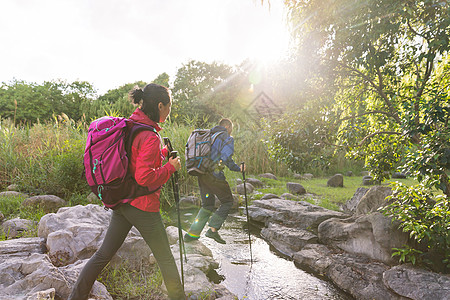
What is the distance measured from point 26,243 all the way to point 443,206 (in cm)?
533

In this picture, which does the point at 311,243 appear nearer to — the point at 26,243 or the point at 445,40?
the point at 445,40

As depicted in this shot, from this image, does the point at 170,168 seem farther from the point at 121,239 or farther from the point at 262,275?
the point at 262,275

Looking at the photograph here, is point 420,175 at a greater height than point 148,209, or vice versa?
point 420,175

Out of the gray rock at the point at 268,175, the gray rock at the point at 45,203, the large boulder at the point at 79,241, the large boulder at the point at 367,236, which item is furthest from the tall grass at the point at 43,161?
the gray rock at the point at 268,175

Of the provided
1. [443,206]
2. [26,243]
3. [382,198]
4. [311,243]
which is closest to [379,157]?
[382,198]

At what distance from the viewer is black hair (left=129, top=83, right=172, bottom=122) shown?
2137 millimetres

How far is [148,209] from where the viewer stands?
206cm

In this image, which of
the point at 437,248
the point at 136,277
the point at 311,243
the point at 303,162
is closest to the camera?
the point at 136,277

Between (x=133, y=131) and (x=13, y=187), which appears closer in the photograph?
(x=133, y=131)

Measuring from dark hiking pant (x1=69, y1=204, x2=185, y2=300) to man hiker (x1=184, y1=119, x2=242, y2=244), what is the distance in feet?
7.06

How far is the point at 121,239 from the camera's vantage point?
220 cm

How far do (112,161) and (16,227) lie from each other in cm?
383

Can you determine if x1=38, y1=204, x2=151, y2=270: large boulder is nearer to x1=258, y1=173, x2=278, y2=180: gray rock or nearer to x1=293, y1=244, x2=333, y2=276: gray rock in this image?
x1=293, y1=244, x2=333, y2=276: gray rock

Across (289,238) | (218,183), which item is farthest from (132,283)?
(289,238)
